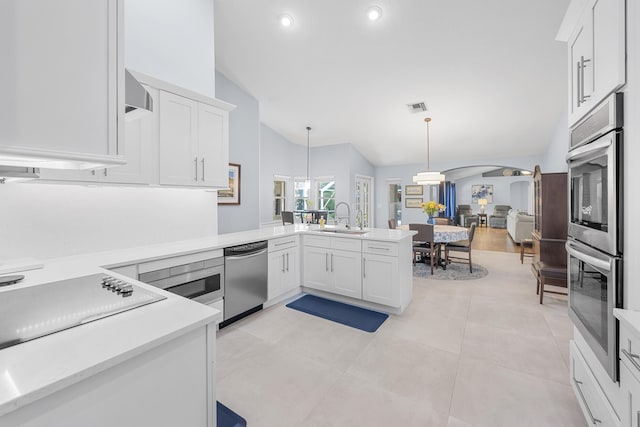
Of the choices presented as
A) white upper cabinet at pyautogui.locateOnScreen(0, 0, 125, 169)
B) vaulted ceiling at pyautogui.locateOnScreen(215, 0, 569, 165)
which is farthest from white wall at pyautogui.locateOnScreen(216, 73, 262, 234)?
white upper cabinet at pyautogui.locateOnScreen(0, 0, 125, 169)

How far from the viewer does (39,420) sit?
2.28 ft

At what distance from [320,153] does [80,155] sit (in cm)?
744

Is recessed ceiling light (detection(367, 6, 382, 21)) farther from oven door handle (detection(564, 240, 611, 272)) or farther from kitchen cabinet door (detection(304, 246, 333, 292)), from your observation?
oven door handle (detection(564, 240, 611, 272))

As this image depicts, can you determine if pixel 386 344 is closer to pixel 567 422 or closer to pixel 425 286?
pixel 567 422

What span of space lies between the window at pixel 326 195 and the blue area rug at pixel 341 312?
15.3 ft

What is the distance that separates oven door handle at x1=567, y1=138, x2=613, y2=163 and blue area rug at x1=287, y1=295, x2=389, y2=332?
208 cm

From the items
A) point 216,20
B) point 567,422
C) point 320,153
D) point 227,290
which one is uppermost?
point 216,20

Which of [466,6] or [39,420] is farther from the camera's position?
[466,6]

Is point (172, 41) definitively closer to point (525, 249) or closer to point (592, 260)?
point (592, 260)

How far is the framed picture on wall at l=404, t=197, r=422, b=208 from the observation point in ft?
30.1

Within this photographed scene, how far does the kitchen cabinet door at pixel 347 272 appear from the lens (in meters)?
3.27

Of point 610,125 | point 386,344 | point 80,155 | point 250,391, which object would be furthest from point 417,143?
point 80,155

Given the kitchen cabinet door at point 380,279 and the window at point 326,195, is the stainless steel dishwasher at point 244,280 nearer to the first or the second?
the kitchen cabinet door at point 380,279

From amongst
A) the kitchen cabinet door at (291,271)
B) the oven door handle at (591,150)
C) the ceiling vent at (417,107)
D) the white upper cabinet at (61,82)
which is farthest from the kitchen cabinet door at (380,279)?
the ceiling vent at (417,107)
